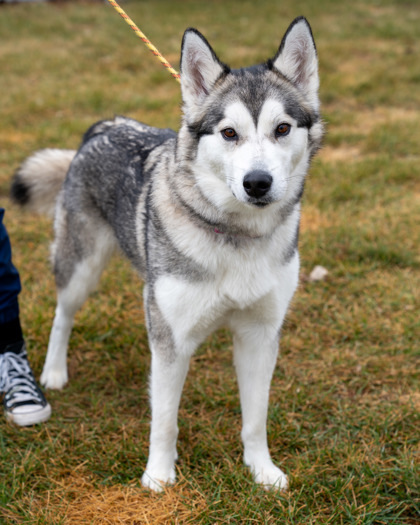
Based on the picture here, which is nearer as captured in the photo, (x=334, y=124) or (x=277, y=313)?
(x=277, y=313)

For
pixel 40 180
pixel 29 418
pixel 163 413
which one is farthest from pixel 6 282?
pixel 163 413

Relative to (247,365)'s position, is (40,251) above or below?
below

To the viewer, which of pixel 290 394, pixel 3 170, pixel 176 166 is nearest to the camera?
pixel 176 166

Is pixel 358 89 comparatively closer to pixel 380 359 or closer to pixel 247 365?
pixel 380 359

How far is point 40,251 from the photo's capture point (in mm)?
4754

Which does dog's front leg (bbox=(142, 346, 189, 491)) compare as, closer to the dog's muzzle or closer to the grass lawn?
the grass lawn

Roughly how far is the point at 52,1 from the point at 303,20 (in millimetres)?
12522

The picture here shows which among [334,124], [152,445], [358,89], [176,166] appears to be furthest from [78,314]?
[358,89]

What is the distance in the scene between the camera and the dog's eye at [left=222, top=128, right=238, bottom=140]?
7.64 feet

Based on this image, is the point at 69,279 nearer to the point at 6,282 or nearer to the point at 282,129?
the point at 6,282

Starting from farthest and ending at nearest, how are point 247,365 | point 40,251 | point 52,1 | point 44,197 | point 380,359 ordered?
1. point 52,1
2. point 40,251
3. point 44,197
4. point 380,359
5. point 247,365

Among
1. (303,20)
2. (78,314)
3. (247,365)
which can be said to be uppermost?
(303,20)

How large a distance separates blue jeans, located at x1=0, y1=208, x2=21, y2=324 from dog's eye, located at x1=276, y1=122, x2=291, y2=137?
163cm

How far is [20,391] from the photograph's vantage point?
10.7ft
